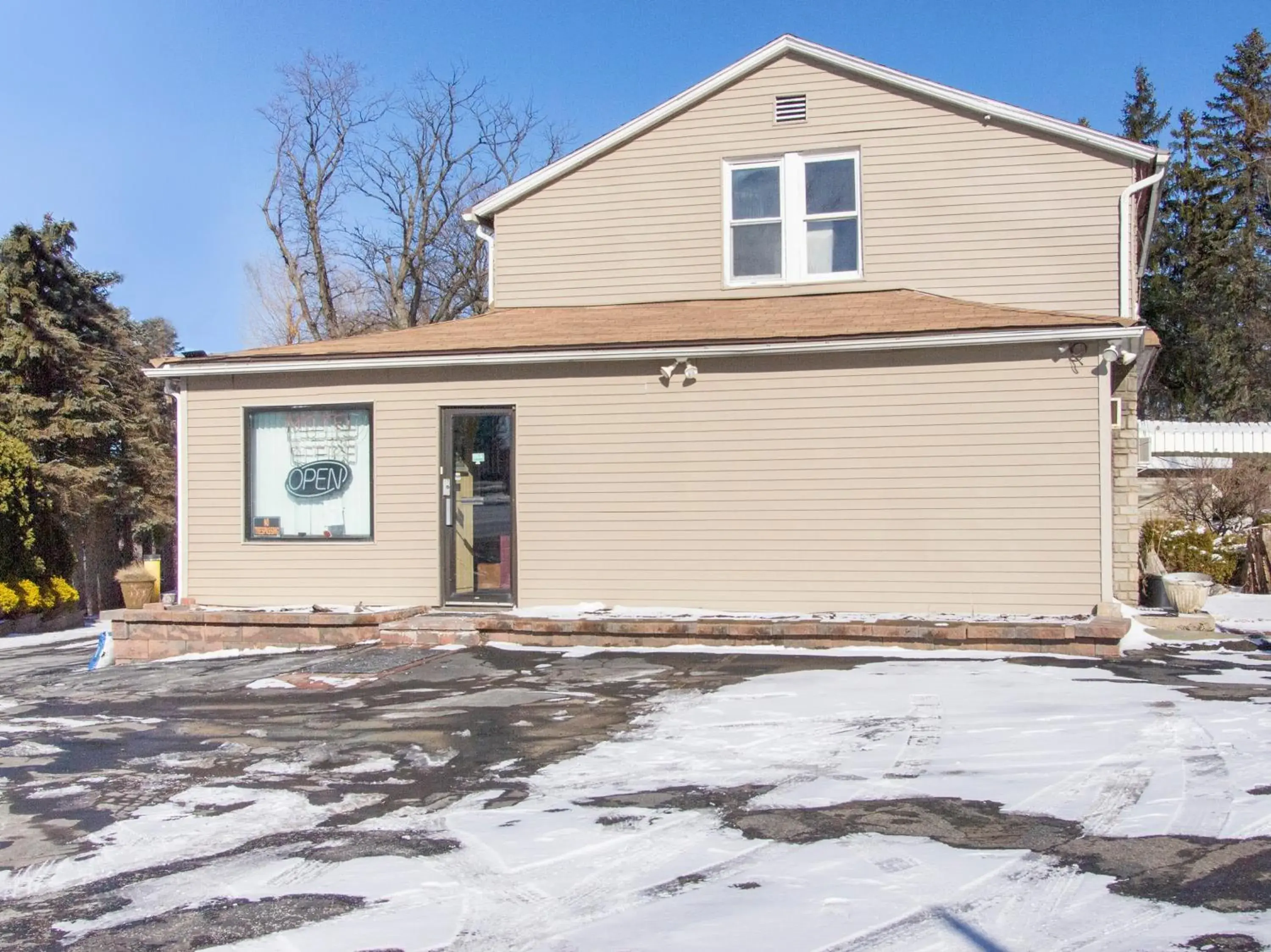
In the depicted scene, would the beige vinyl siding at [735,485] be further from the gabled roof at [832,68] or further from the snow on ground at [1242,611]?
the gabled roof at [832,68]

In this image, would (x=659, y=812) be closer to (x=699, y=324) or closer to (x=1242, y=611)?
(x=699, y=324)

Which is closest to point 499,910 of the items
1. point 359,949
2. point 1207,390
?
point 359,949

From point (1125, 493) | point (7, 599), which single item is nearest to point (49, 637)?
point (7, 599)

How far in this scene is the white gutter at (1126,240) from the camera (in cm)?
1123

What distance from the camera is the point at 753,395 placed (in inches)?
414

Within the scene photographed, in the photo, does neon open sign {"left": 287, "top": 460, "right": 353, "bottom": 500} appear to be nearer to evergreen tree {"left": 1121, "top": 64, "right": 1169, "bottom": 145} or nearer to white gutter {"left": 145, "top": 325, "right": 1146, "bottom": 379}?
white gutter {"left": 145, "top": 325, "right": 1146, "bottom": 379}

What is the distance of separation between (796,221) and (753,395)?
2.76 m

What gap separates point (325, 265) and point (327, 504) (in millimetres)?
24618

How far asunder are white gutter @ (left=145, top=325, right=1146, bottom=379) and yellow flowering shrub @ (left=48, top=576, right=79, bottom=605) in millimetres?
8288

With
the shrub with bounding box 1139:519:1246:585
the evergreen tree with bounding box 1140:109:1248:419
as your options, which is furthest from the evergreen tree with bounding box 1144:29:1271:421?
the shrub with bounding box 1139:519:1246:585

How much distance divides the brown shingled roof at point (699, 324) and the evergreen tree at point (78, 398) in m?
11.1

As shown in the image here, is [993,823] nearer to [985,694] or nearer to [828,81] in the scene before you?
[985,694]

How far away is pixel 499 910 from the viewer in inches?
152

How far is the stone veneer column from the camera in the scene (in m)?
11.2
